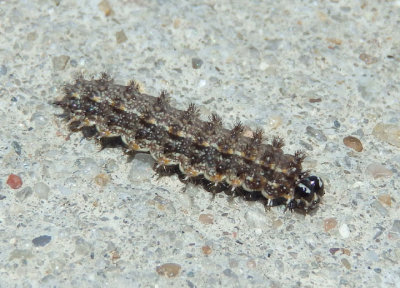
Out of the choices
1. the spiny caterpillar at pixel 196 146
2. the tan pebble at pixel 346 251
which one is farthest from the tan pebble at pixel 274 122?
the tan pebble at pixel 346 251

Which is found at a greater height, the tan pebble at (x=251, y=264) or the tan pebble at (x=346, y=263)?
the tan pebble at (x=346, y=263)

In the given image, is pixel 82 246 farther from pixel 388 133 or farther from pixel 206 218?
pixel 388 133

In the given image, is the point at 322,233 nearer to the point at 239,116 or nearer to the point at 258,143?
the point at 258,143

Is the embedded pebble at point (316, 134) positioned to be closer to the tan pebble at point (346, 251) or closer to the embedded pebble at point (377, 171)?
the embedded pebble at point (377, 171)

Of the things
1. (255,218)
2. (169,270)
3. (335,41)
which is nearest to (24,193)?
(169,270)

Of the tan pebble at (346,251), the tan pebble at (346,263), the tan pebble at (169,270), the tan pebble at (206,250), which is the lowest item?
the tan pebble at (169,270)

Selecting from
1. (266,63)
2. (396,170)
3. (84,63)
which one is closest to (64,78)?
(84,63)
